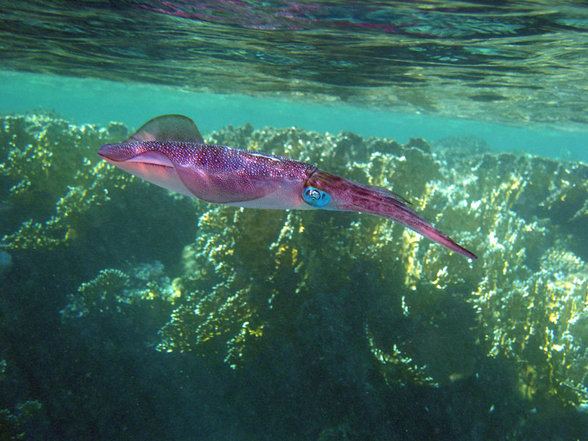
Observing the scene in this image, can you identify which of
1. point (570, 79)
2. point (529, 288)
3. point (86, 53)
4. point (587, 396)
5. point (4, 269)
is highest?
point (86, 53)

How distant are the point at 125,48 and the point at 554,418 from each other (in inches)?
724

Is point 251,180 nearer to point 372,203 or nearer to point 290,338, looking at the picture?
point 372,203

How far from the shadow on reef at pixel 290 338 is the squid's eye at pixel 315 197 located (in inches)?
154

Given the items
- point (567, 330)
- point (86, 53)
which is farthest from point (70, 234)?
point (86, 53)

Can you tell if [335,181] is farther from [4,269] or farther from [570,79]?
[570,79]

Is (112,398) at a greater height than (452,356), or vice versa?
(452,356)

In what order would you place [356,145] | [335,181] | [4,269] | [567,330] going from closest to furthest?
[335,181] → [567,330] → [4,269] → [356,145]

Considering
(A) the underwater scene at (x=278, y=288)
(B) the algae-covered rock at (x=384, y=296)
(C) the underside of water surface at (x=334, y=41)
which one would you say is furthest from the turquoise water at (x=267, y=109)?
(B) the algae-covered rock at (x=384, y=296)

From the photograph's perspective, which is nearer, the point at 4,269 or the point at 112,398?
the point at 112,398

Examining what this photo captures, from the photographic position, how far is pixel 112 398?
19.1 ft

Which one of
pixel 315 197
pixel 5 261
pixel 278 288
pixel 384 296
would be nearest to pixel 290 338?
pixel 278 288

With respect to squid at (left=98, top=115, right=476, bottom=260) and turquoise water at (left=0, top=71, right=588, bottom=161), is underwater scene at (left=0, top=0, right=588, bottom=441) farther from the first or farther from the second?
turquoise water at (left=0, top=71, right=588, bottom=161)

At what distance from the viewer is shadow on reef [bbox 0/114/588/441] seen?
504cm

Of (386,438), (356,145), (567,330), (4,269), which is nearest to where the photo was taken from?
(386,438)
